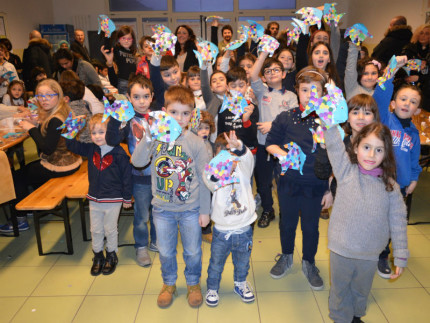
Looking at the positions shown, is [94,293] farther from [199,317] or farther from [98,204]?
[199,317]

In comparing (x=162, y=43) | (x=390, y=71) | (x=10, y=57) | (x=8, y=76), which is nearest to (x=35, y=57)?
(x=10, y=57)

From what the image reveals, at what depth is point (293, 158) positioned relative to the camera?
210 centimetres

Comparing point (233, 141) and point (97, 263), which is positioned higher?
point (233, 141)

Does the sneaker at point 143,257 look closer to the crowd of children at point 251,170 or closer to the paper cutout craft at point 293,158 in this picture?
the crowd of children at point 251,170

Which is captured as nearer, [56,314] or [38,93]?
[56,314]

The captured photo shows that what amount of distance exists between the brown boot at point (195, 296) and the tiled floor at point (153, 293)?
0.14 ft

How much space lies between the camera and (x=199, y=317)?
213 centimetres

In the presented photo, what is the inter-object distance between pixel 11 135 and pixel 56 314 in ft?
6.31

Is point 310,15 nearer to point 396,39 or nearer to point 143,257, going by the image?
point 396,39

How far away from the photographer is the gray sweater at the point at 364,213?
1.67m

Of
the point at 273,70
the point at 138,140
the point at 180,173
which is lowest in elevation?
the point at 180,173

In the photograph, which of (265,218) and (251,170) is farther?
(265,218)

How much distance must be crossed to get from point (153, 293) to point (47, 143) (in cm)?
145

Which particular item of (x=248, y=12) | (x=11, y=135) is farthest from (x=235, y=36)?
(x=11, y=135)
